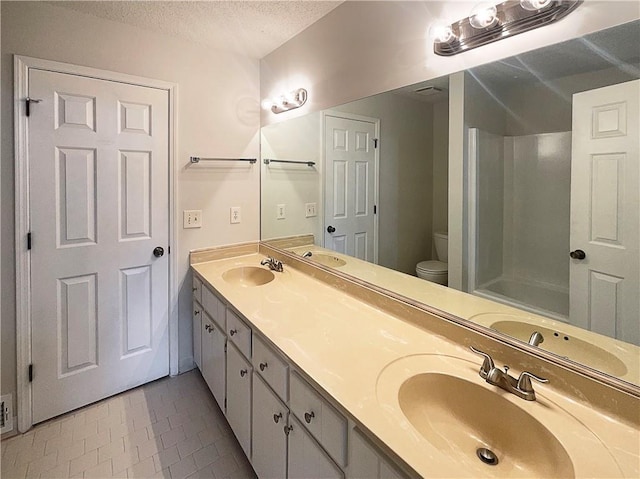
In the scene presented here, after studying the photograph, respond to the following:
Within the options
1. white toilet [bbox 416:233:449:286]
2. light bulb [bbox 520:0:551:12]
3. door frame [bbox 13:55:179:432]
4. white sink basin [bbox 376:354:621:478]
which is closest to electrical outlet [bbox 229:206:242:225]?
door frame [bbox 13:55:179:432]

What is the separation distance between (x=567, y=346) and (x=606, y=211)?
409 mm

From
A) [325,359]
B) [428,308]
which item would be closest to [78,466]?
[325,359]

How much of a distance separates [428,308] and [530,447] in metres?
0.55

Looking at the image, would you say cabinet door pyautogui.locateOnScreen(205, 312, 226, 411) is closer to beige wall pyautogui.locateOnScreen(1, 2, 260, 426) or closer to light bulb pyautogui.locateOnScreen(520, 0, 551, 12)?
beige wall pyautogui.locateOnScreen(1, 2, 260, 426)

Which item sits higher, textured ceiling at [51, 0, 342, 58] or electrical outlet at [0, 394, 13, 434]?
textured ceiling at [51, 0, 342, 58]

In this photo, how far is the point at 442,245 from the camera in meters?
1.38

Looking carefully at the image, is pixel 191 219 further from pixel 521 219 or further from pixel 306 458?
→ pixel 521 219

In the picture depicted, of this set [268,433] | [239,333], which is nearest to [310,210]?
[239,333]

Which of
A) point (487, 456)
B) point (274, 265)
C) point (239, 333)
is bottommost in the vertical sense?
point (487, 456)

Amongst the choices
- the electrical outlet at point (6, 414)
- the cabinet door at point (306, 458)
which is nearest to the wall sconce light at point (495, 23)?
the cabinet door at point (306, 458)

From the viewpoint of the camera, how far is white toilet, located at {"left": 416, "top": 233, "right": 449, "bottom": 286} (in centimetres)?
136

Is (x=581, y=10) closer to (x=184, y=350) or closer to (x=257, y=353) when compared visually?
(x=257, y=353)

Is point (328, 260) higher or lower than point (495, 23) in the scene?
lower

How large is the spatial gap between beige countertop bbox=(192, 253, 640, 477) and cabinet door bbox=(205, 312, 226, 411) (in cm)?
Answer: 29
